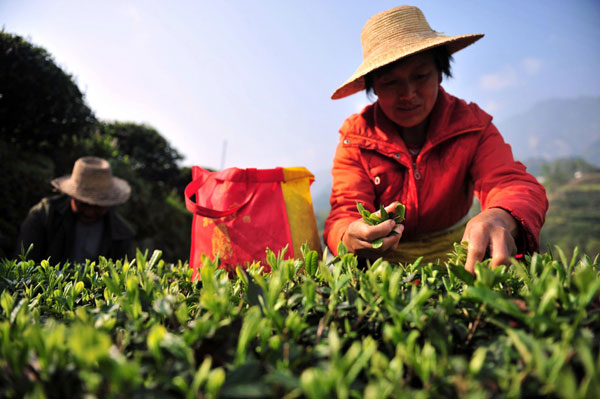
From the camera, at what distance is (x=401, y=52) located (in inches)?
87.7

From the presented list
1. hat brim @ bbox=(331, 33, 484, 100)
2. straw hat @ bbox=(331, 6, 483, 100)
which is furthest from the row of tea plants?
straw hat @ bbox=(331, 6, 483, 100)

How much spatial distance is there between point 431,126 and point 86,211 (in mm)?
4070

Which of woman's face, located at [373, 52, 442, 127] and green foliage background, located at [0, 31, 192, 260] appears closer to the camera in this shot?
woman's face, located at [373, 52, 442, 127]

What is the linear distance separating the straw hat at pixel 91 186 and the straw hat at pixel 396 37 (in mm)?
3283

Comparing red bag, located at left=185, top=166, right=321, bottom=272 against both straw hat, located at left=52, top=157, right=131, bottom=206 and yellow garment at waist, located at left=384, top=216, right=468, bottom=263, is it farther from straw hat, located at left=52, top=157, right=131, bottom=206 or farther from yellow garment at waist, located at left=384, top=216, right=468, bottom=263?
straw hat, located at left=52, top=157, right=131, bottom=206

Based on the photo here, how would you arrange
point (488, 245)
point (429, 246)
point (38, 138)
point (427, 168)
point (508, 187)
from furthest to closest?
point (38, 138), point (429, 246), point (427, 168), point (508, 187), point (488, 245)

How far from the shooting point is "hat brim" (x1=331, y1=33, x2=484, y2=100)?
2191 millimetres

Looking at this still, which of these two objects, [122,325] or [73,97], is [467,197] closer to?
[122,325]

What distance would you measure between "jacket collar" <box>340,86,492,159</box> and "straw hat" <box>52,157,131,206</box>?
3.20 meters

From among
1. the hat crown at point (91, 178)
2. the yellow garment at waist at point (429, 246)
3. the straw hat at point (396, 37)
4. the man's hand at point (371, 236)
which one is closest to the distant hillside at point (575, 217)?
the yellow garment at waist at point (429, 246)

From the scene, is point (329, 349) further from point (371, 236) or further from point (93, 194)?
point (93, 194)

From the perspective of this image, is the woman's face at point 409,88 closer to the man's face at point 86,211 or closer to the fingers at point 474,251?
the fingers at point 474,251

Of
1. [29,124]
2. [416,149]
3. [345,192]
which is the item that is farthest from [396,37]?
[29,124]

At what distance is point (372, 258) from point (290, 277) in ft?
3.24
